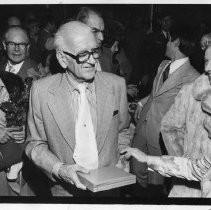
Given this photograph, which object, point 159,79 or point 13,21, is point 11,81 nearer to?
point 13,21

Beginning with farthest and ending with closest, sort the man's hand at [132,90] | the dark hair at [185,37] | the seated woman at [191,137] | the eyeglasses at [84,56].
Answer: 1. the man's hand at [132,90]
2. the dark hair at [185,37]
3. the eyeglasses at [84,56]
4. the seated woman at [191,137]

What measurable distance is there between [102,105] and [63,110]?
0.20 metres

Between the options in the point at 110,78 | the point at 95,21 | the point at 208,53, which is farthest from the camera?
the point at 95,21

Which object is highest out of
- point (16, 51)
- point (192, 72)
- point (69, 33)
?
point (69, 33)

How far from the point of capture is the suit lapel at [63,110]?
1.73 meters

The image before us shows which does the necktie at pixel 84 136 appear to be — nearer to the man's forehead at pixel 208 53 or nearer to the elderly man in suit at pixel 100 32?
the elderly man in suit at pixel 100 32

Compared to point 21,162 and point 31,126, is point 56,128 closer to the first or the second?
point 31,126

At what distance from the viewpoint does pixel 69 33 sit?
166cm

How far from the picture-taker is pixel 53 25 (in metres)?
1.80

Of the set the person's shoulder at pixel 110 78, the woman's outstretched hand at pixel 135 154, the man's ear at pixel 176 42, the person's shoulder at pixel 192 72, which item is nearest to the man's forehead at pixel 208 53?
the person's shoulder at pixel 192 72

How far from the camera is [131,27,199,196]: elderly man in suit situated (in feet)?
5.85

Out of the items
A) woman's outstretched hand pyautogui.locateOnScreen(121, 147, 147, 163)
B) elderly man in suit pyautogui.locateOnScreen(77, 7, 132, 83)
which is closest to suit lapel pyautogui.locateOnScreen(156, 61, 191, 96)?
elderly man in suit pyautogui.locateOnScreen(77, 7, 132, 83)

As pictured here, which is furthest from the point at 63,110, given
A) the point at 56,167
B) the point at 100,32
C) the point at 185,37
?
the point at 185,37
